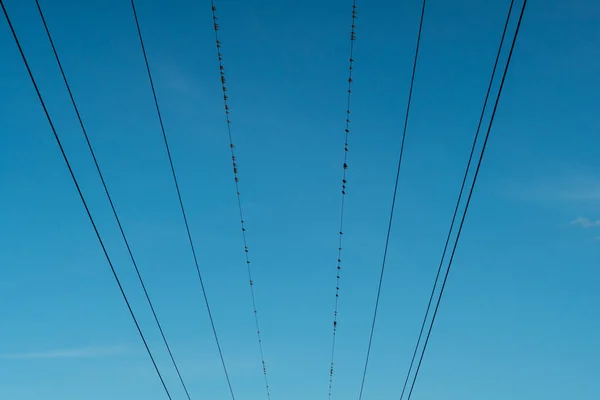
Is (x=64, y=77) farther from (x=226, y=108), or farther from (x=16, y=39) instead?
(x=226, y=108)

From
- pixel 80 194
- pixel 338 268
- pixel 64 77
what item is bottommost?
pixel 80 194

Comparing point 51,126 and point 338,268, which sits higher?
point 338,268

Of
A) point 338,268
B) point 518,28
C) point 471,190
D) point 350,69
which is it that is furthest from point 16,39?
point 338,268

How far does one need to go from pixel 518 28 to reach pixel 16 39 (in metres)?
11.6

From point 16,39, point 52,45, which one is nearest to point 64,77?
point 52,45

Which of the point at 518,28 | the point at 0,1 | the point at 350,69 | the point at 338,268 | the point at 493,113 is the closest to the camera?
the point at 0,1

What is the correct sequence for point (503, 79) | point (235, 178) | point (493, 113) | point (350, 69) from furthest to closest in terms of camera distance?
point (235, 178), point (350, 69), point (493, 113), point (503, 79)

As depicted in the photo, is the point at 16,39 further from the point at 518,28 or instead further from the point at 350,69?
the point at 350,69

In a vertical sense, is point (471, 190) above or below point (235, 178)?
below

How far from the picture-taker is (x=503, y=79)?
17500 millimetres

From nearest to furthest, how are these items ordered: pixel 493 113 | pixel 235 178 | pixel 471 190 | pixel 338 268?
1. pixel 493 113
2. pixel 471 190
3. pixel 235 178
4. pixel 338 268

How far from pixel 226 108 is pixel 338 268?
12802 millimetres

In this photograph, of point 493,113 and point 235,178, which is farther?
point 235,178

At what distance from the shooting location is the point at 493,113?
61.6 ft
